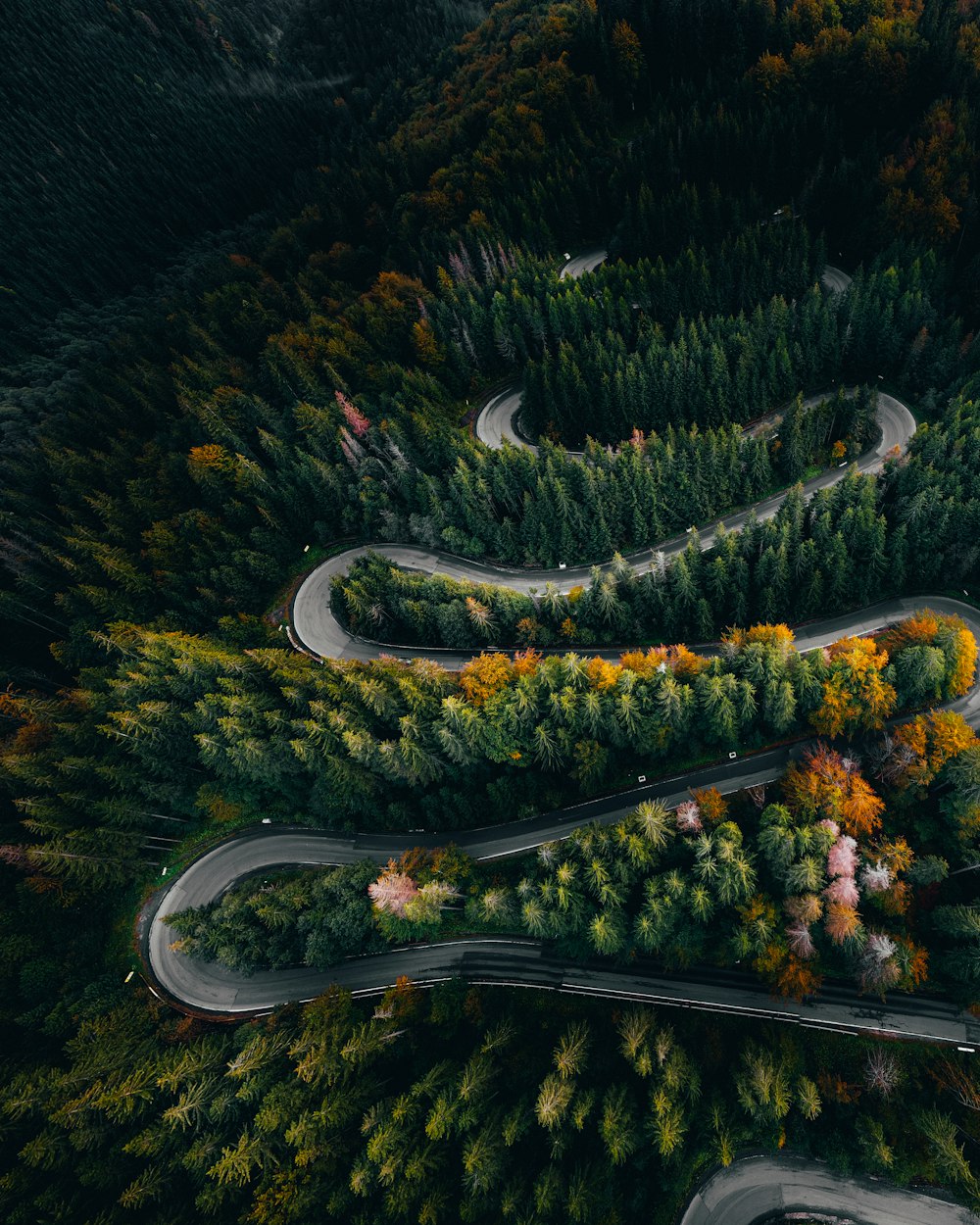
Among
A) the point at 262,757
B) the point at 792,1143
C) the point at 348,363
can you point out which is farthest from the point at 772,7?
the point at 792,1143

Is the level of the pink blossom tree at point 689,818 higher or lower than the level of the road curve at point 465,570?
lower

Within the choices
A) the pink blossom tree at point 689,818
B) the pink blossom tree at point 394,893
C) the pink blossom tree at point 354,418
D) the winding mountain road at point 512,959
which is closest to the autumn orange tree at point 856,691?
the winding mountain road at point 512,959

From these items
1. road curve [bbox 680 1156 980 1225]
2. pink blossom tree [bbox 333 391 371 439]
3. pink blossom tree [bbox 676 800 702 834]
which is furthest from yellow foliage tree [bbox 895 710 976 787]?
pink blossom tree [bbox 333 391 371 439]

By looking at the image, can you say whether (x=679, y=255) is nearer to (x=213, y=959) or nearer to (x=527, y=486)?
(x=527, y=486)

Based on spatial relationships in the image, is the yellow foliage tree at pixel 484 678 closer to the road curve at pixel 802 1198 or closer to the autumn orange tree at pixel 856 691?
the autumn orange tree at pixel 856 691

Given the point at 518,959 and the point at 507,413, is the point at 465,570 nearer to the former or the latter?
the point at 507,413

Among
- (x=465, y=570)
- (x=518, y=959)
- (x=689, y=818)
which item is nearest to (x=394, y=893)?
(x=518, y=959)
